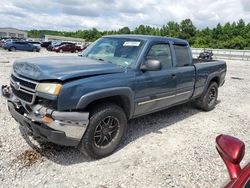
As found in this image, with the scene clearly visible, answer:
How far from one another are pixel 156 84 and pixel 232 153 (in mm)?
2900

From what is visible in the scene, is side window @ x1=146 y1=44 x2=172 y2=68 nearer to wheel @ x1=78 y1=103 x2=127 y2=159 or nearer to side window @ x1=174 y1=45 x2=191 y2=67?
side window @ x1=174 y1=45 x2=191 y2=67

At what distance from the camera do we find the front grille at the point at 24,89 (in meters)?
3.54

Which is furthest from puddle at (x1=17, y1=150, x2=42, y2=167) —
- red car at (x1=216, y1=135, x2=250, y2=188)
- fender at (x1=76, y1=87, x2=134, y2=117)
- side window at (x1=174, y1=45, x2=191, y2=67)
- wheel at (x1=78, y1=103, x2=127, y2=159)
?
side window at (x1=174, y1=45, x2=191, y2=67)

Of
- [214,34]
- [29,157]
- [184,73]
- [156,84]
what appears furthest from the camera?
[214,34]

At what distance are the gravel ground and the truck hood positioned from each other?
1254 millimetres

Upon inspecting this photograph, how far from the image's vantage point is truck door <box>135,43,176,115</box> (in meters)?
4.41

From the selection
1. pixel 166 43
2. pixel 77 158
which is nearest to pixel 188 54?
pixel 166 43

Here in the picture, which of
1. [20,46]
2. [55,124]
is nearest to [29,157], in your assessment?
[55,124]

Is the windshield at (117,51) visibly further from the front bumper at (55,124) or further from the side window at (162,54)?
the front bumper at (55,124)

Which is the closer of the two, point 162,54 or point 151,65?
point 151,65

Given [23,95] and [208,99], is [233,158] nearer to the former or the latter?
[23,95]

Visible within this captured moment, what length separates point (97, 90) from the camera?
362 cm

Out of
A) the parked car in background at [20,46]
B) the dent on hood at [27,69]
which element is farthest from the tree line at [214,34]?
the dent on hood at [27,69]

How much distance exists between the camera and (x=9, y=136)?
4.52 m
